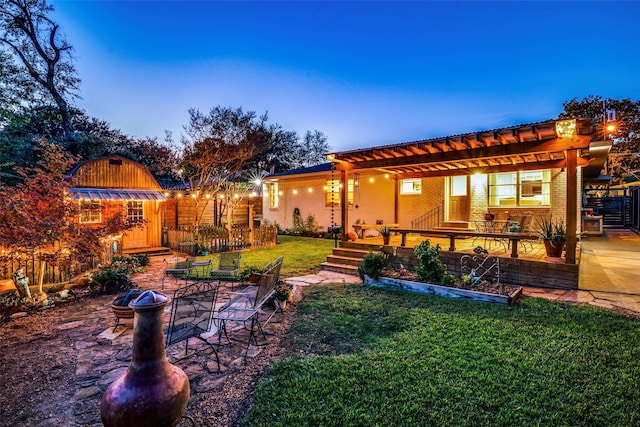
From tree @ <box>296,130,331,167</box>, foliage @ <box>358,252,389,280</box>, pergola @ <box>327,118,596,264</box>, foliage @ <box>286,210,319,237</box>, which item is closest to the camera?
pergola @ <box>327,118,596,264</box>

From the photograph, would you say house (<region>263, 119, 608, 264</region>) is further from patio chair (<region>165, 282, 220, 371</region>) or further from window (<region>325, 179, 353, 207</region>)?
patio chair (<region>165, 282, 220, 371</region>)

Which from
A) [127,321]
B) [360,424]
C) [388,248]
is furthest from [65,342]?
[388,248]

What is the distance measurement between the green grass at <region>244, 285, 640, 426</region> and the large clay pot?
2.93 feet

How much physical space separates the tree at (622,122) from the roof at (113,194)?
26.6 meters

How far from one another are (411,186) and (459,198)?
207cm

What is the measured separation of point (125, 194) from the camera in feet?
41.1

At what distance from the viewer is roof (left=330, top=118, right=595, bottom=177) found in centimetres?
648

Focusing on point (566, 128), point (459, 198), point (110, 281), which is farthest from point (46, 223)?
point (459, 198)

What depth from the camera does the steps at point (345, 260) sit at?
895cm

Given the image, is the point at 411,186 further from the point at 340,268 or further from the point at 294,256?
the point at 340,268

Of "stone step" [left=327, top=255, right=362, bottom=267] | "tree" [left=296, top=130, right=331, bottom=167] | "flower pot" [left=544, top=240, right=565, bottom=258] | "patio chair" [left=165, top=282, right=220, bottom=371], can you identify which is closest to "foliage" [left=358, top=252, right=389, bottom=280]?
"stone step" [left=327, top=255, right=362, bottom=267]

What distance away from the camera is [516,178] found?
11.9m

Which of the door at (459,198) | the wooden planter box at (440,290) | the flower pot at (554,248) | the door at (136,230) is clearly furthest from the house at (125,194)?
the flower pot at (554,248)

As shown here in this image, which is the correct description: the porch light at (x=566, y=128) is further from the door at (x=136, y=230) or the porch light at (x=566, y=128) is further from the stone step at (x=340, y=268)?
the door at (x=136, y=230)
